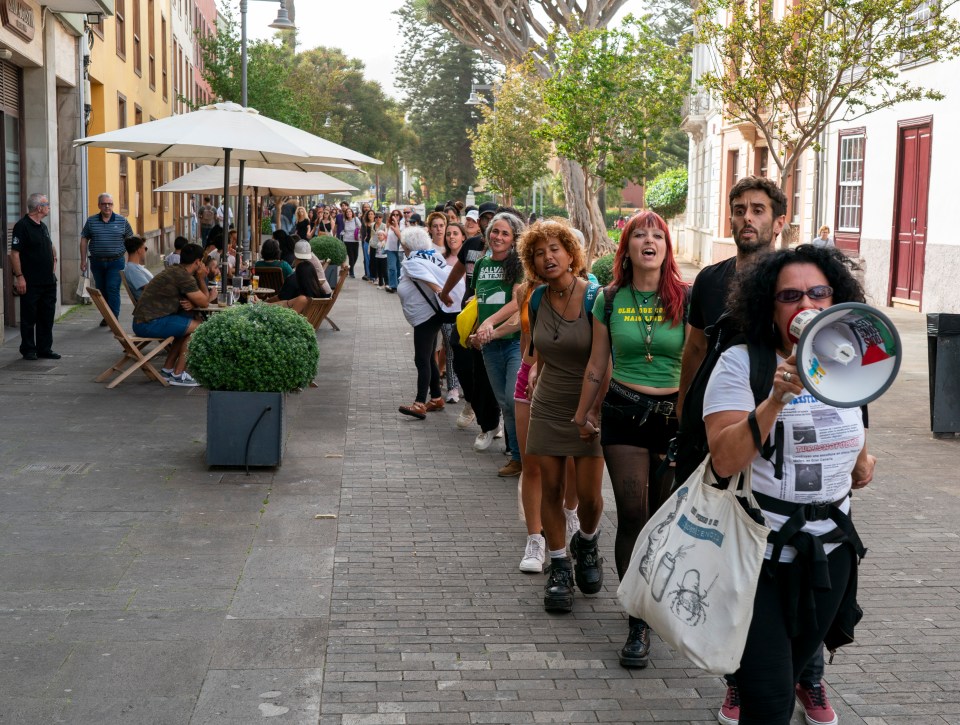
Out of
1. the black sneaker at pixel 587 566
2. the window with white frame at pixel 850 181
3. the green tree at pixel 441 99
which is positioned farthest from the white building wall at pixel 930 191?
the green tree at pixel 441 99

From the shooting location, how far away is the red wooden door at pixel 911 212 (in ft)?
66.4

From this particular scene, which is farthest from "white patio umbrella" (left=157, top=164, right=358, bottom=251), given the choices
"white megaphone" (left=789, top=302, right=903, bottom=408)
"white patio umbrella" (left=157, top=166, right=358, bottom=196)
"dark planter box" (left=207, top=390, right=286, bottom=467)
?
"white megaphone" (left=789, top=302, right=903, bottom=408)

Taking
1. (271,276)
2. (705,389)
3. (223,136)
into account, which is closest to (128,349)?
(223,136)

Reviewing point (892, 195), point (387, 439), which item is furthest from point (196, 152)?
point (892, 195)

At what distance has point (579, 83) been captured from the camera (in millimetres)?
24219

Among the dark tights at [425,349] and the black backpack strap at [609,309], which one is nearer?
the black backpack strap at [609,309]

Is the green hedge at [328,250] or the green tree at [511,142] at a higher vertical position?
the green tree at [511,142]

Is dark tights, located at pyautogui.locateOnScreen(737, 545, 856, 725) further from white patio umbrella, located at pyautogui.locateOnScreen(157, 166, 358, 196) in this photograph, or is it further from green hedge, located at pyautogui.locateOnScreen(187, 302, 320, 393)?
white patio umbrella, located at pyautogui.locateOnScreen(157, 166, 358, 196)

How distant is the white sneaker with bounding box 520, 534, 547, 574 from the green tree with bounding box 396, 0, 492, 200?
65.9 m

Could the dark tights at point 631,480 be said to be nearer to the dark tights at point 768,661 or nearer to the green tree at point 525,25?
the dark tights at point 768,661

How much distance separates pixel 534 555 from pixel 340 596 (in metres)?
1.01

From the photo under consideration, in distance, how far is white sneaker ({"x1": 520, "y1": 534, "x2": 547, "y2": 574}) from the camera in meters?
5.76

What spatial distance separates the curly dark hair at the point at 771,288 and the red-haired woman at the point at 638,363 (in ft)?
5.62

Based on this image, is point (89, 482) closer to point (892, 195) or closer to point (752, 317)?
point (752, 317)
